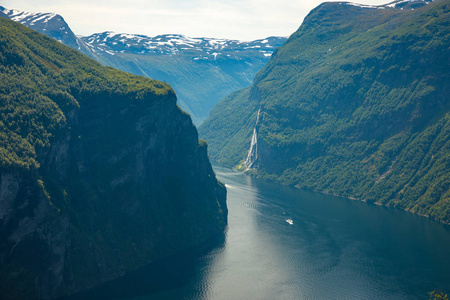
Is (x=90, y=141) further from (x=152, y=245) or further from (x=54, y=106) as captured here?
(x=152, y=245)

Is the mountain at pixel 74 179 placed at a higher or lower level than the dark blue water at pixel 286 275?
higher

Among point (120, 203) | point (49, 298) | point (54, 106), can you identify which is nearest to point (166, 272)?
point (120, 203)

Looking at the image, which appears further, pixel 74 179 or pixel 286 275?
pixel 286 275

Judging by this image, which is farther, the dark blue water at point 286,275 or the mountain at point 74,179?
the dark blue water at point 286,275

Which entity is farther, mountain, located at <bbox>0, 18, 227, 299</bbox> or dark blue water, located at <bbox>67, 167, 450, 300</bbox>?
dark blue water, located at <bbox>67, 167, 450, 300</bbox>

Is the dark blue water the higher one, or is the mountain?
the mountain

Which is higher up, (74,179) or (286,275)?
(74,179)

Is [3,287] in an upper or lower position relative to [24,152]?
lower

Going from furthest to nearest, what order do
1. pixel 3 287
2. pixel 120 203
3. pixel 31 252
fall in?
pixel 120 203, pixel 31 252, pixel 3 287
